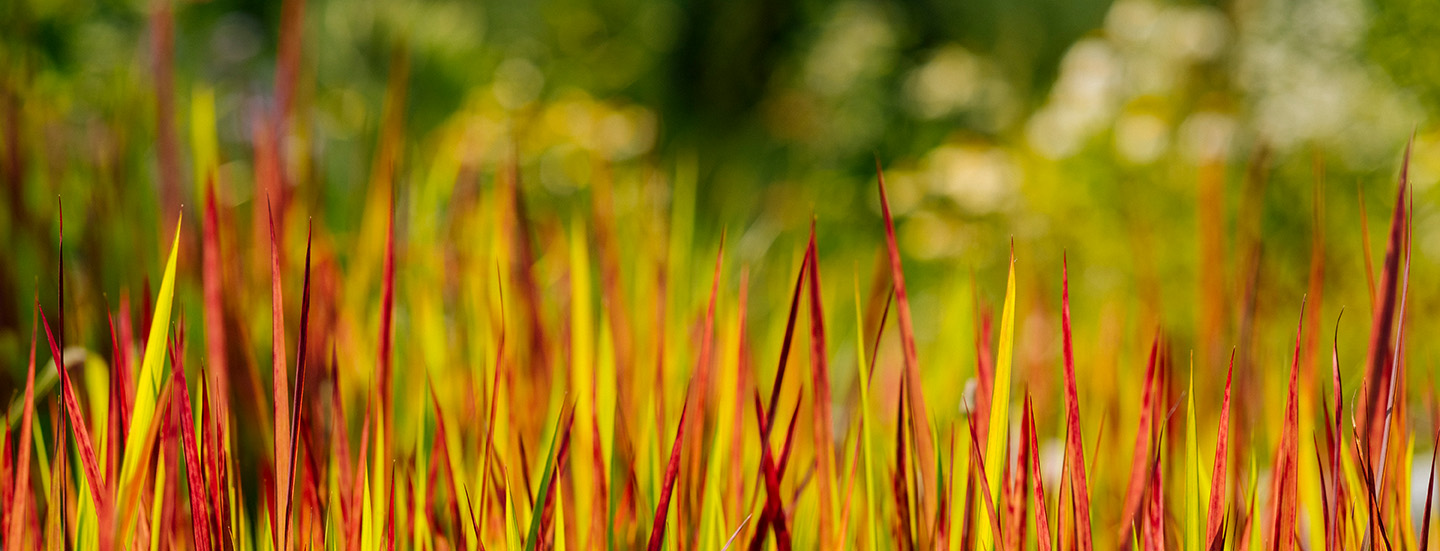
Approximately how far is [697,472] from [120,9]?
2.44 m

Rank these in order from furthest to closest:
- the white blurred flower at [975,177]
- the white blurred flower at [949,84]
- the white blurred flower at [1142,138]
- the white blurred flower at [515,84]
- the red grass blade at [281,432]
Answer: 1. the white blurred flower at [949,84]
2. the white blurred flower at [515,84]
3. the white blurred flower at [975,177]
4. the white blurred flower at [1142,138]
5. the red grass blade at [281,432]

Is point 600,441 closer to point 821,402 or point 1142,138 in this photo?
point 821,402

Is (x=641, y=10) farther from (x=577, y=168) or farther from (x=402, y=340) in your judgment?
(x=402, y=340)

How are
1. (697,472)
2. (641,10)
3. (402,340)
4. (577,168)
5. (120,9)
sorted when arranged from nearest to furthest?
(697,472) → (402,340) → (120,9) → (577,168) → (641,10)

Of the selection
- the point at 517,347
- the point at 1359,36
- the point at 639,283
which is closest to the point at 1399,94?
the point at 1359,36

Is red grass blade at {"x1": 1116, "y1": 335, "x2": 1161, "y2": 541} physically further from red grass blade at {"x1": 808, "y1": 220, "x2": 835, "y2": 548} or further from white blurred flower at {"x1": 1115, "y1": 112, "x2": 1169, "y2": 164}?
white blurred flower at {"x1": 1115, "y1": 112, "x2": 1169, "y2": 164}

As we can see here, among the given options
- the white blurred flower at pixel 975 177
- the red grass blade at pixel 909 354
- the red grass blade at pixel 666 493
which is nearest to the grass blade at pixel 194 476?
the red grass blade at pixel 666 493

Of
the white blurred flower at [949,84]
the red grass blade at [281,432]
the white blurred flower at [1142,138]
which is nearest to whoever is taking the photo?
the red grass blade at [281,432]

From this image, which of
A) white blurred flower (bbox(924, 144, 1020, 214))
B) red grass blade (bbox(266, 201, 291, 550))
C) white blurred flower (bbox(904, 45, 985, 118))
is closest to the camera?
red grass blade (bbox(266, 201, 291, 550))

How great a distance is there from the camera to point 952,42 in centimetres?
495

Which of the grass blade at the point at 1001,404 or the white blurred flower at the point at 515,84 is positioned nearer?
the grass blade at the point at 1001,404

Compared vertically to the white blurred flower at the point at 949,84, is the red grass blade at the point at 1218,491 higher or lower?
lower

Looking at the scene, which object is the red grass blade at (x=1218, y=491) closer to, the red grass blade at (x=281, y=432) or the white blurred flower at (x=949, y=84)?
the red grass blade at (x=281, y=432)

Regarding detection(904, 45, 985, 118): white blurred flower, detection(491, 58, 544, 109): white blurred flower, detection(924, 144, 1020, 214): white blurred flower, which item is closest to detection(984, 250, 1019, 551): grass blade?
detection(924, 144, 1020, 214): white blurred flower
